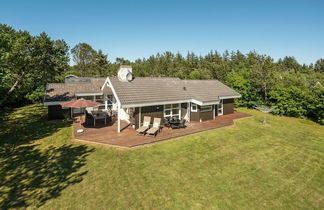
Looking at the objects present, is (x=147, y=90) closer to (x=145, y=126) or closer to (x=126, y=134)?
(x=145, y=126)

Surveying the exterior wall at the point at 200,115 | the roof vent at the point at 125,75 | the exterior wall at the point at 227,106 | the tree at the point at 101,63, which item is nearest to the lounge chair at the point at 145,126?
the roof vent at the point at 125,75

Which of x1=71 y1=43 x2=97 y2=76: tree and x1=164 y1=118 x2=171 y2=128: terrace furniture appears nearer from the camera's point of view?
x1=164 y1=118 x2=171 y2=128: terrace furniture

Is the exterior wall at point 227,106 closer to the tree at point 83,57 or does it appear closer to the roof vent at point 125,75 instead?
the roof vent at point 125,75

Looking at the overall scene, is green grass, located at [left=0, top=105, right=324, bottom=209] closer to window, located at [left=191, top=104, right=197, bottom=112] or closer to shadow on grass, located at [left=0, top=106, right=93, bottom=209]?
shadow on grass, located at [left=0, top=106, right=93, bottom=209]

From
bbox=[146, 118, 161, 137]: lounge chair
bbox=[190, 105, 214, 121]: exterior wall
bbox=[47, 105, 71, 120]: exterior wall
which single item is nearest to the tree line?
bbox=[47, 105, 71, 120]: exterior wall

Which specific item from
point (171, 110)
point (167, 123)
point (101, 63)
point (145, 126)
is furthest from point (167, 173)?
point (101, 63)

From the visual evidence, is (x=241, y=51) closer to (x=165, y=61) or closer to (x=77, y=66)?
(x=165, y=61)
